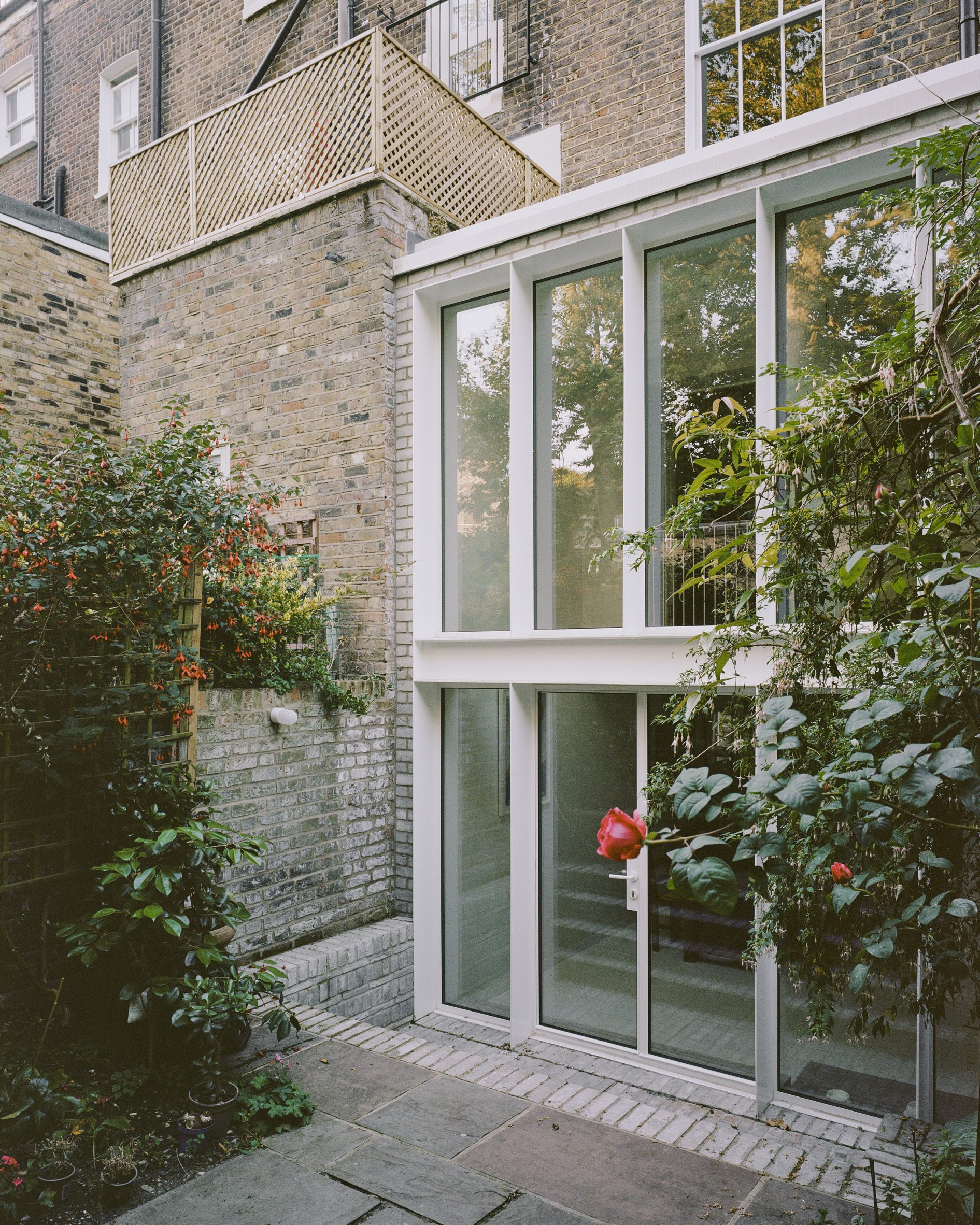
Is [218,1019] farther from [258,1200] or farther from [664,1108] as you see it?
[664,1108]

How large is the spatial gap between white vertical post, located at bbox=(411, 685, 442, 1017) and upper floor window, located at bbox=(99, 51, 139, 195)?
29.9 ft

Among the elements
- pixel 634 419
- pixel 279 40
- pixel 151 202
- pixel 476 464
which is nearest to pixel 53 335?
pixel 151 202

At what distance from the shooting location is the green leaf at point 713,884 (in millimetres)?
1534

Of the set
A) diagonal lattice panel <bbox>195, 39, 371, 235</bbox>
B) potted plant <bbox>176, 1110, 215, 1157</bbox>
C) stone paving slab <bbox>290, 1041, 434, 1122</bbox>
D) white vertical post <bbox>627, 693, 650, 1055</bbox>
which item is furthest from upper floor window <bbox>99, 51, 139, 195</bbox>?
potted plant <bbox>176, 1110, 215, 1157</bbox>

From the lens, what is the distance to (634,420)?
16.9 feet

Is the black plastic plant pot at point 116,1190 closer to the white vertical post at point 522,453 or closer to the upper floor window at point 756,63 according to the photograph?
the white vertical post at point 522,453

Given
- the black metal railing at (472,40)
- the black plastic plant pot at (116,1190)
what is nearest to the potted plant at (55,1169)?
the black plastic plant pot at (116,1190)

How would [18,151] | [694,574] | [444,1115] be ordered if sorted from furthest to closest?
[18,151], [694,574], [444,1115]

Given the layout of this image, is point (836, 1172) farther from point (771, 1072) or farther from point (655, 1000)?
point (655, 1000)

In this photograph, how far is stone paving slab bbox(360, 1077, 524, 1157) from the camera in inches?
142

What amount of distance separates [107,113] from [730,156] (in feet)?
33.1

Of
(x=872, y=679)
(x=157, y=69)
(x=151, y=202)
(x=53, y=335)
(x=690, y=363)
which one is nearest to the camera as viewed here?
(x=872, y=679)

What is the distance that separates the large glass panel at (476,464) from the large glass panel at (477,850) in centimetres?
68

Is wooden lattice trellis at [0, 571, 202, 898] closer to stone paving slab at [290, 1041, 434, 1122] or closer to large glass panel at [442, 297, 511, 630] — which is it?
stone paving slab at [290, 1041, 434, 1122]
